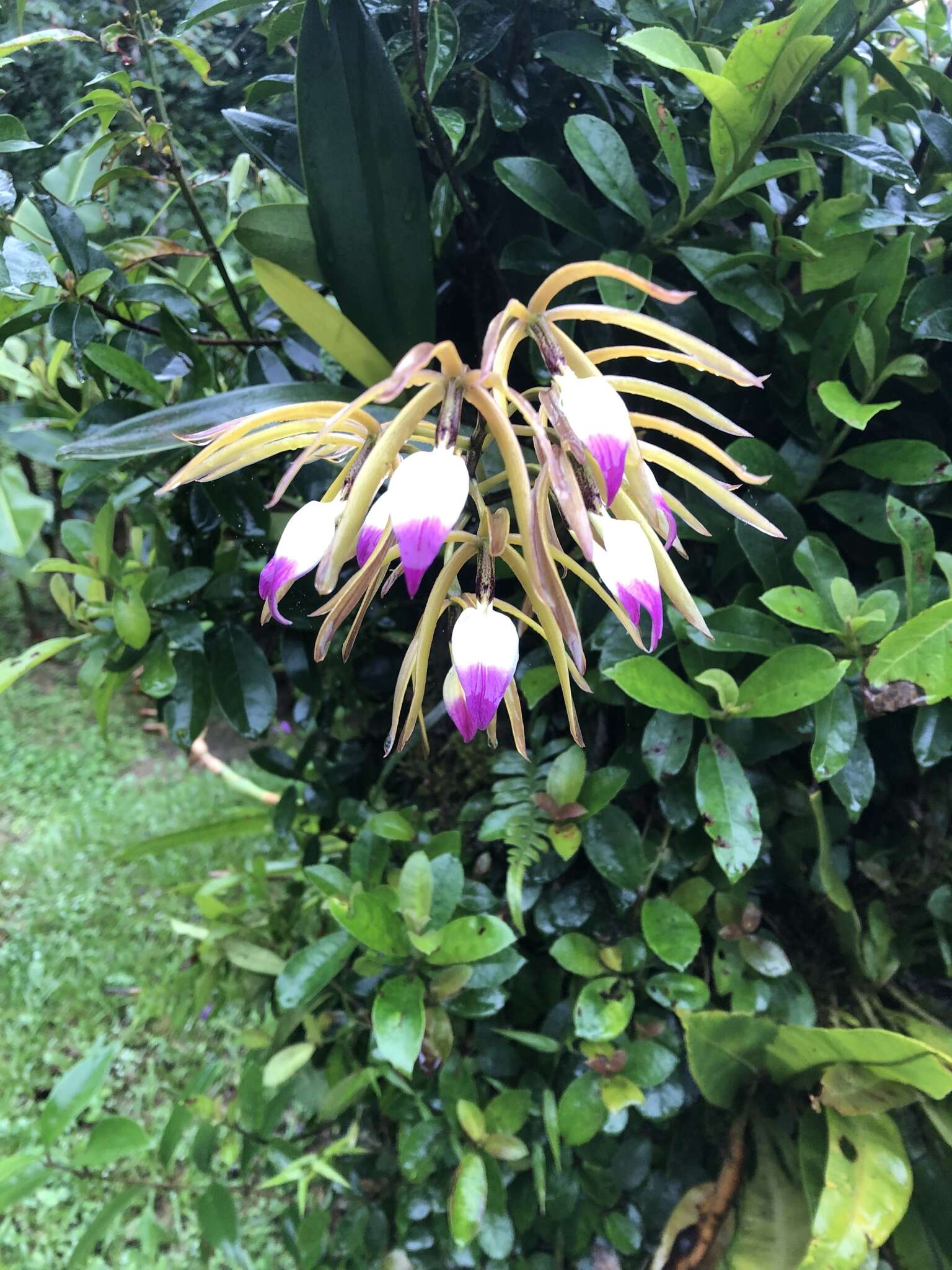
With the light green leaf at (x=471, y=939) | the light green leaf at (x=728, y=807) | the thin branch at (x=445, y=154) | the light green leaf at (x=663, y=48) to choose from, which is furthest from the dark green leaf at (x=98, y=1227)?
the light green leaf at (x=663, y=48)

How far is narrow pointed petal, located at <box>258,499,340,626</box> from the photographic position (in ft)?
1.03

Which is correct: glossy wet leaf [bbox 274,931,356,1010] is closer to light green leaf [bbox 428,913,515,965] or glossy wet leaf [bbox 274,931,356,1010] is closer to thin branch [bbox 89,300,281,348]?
light green leaf [bbox 428,913,515,965]

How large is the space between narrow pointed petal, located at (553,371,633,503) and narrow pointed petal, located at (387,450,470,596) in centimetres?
5

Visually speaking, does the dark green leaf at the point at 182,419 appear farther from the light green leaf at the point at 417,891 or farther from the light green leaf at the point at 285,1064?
the light green leaf at the point at 285,1064

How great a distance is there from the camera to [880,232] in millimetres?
633

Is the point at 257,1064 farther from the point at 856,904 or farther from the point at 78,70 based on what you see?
the point at 78,70

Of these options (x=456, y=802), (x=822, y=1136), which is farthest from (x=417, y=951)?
(x=822, y=1136)

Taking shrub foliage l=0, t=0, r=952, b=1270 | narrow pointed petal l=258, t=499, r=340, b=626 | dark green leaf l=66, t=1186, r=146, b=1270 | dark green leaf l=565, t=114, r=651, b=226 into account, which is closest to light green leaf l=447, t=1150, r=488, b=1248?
shrub foliage l=0, t=0, r=952, b=1270

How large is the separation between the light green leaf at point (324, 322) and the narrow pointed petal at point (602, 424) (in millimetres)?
348

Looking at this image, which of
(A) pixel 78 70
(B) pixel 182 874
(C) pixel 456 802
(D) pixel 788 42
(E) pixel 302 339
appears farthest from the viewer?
(B) pixel 182 874

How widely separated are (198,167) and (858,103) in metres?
0.61

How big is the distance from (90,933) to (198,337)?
4.31 feet

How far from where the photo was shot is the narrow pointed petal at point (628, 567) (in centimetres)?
29

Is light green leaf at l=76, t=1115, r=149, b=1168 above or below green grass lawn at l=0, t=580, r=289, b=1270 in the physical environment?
above
